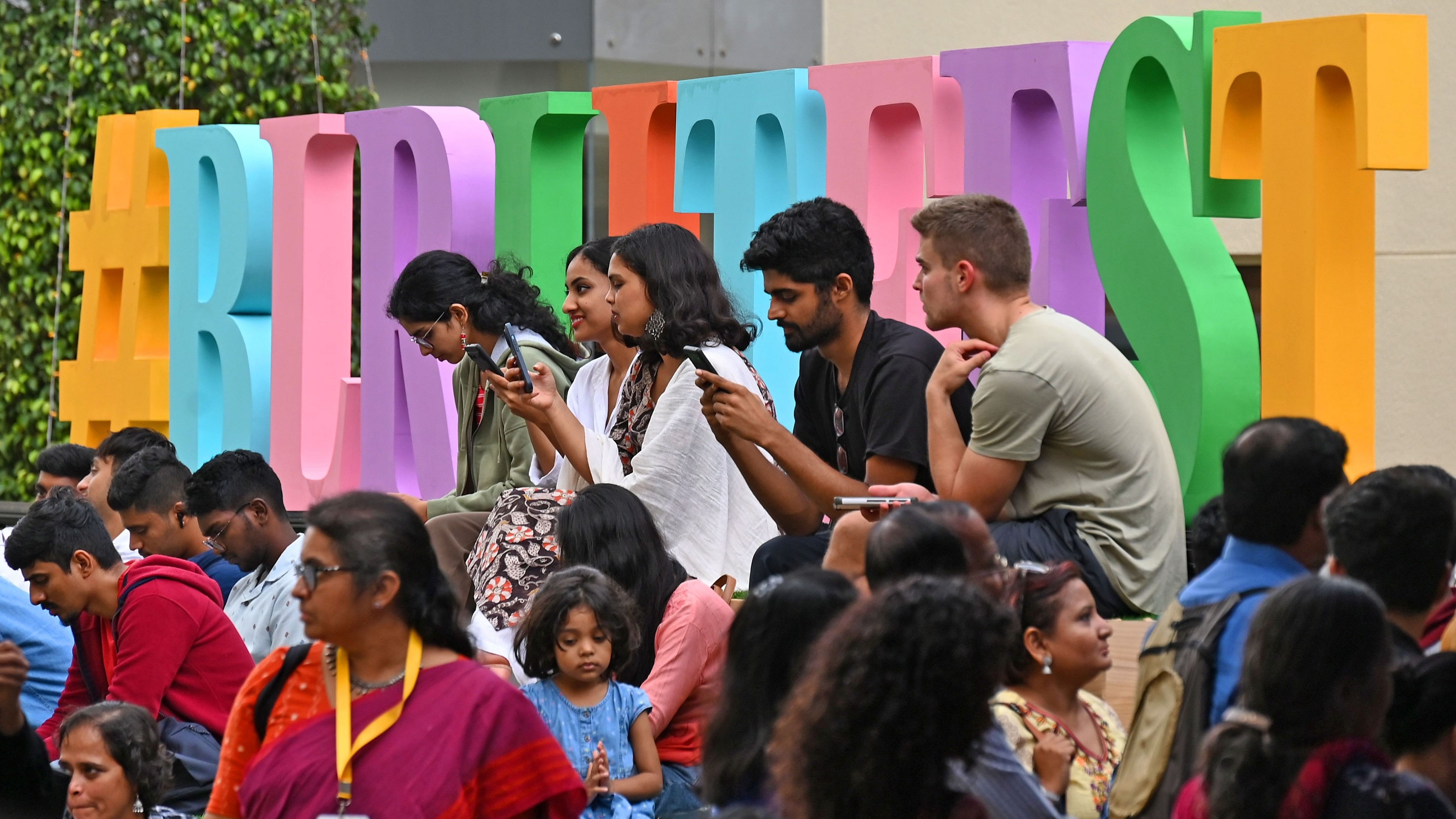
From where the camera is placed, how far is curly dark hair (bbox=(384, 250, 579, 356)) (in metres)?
6.35

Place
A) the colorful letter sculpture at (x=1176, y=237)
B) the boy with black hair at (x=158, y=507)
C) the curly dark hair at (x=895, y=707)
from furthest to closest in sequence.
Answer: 1. the boy with black hair at (x=158, y=507)
2. the colorful letter sculpture at (x=1176, y=237)
3. the curly dark hair at (x=895, y=707)

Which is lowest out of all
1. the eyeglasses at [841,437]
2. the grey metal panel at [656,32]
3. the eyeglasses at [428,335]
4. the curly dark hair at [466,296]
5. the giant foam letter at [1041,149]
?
the eyeglasses at [841,437]

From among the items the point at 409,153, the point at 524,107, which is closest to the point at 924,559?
the point at 524,107

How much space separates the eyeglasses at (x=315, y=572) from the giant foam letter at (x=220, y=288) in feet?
17.4

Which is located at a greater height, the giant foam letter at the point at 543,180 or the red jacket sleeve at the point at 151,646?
the giant foam letter at the point at 543,180

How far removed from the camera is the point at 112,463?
22.8ft

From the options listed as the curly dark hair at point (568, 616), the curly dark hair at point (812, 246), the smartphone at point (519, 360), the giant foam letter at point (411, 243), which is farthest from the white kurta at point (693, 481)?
the giant foam letter at point (411, 243)

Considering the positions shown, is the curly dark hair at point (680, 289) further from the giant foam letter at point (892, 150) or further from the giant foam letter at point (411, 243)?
the giant foam letter at point (411, 243)

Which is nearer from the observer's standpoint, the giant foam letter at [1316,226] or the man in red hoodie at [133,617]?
the man in red hoodie at [133,617]

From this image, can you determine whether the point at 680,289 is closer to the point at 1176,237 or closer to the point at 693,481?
the point at 693,481

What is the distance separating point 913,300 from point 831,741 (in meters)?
3.88

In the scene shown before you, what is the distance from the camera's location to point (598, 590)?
14.7 ft

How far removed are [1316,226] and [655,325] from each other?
1931mm

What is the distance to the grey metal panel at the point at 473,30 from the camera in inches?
510
